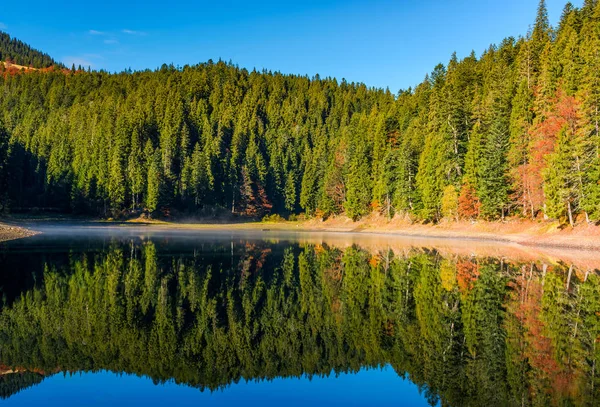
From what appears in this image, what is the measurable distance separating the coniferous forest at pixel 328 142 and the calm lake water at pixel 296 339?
3150 centimetres

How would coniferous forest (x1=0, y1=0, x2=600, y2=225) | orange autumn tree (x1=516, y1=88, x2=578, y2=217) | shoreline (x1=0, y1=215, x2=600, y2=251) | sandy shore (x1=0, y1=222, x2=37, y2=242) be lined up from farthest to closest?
Result: coniferous forest (x1=0, y1=0, x2=600, y2=225) → orange autumn tree (x1=516, y1=88, x2=578, y2=217) → sandy shore (x1=0, y1=222, x2=37, y2=242) → shoreline (x1=0, y1=215, x2=600, y2=251)

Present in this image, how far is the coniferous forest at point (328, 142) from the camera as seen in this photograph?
58.3m

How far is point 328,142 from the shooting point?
466 feet

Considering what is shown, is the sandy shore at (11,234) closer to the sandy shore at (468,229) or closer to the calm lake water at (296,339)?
the calm lake water at (296,339)

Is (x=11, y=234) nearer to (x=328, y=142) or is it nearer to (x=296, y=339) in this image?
(x=296, y=339)

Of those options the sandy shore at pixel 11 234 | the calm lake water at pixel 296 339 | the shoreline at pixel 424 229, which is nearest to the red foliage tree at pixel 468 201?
the shoreline at pixel 424 229

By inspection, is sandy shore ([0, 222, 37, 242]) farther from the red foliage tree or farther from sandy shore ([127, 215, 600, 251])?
the red foliage tree

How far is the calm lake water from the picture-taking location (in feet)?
34.0

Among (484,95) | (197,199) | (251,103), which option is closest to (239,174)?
(197,199)

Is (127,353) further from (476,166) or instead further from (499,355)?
(476,166)

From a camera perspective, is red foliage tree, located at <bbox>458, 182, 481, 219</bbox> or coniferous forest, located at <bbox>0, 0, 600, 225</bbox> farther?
red foliage tree, located at <bbox>458, 182, 481, 219</bbox>

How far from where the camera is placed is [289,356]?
13211 mm

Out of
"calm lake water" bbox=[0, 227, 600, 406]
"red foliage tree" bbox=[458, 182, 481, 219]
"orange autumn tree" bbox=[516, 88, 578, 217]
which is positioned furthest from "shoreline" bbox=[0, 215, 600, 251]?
"calm lake water" bbox=[0, 227, 600, 406]

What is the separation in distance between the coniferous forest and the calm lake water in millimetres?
31500
